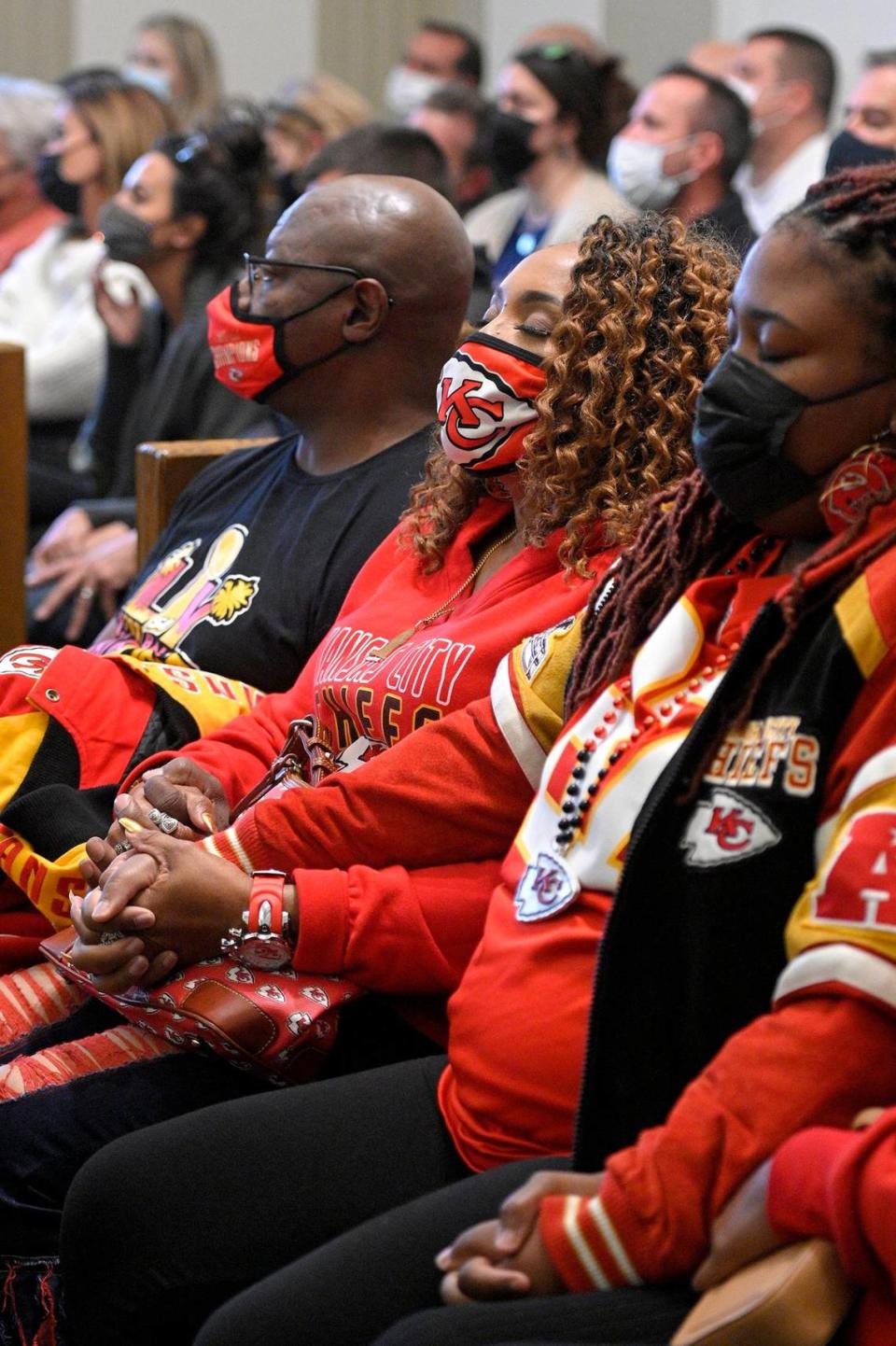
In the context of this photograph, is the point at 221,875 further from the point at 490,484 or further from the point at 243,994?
the point at 490,484

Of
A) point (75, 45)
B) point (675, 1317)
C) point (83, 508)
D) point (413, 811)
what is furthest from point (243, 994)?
point (75, 45)

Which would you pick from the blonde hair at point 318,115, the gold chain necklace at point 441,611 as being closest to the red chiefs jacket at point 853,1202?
the gold chain necklace at point 441,611

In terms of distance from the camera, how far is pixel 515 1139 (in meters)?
1.67

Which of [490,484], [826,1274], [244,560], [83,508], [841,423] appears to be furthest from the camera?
[83,508]

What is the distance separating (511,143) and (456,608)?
4.23 meters

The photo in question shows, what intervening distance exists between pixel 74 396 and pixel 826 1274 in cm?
429

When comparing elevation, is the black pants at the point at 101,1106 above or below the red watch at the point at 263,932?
below

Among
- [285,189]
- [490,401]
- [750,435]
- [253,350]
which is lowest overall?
[285,189]

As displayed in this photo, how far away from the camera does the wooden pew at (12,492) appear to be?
3.40 m

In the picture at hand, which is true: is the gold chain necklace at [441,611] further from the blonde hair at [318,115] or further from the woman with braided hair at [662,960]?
the blonde hair at [318,115]

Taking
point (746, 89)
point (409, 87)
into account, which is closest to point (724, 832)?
point (746, 89)

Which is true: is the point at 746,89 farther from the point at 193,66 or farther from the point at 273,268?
the point at 273,268

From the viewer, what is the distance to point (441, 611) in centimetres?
219

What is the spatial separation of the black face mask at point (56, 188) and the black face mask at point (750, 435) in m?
4.68
